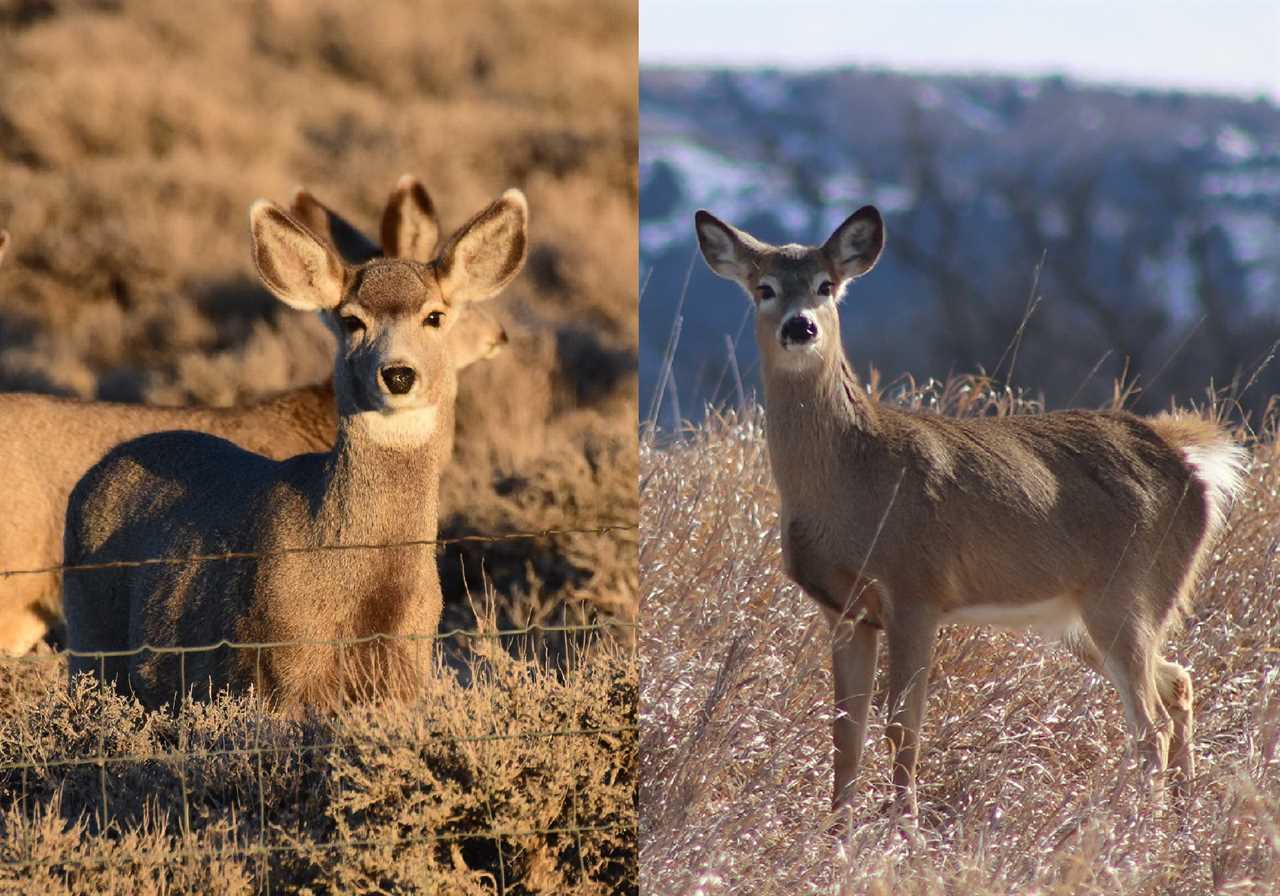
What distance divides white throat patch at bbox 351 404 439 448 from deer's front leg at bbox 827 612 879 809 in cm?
121

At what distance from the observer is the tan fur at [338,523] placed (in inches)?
201

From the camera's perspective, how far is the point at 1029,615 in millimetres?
5316

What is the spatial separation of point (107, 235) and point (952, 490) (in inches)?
373

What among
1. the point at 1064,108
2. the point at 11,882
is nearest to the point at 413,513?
the point at 11,882

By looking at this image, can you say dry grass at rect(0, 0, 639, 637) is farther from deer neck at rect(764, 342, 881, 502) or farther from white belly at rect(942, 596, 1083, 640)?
white belly at rect(942, 596, 1083, 640)

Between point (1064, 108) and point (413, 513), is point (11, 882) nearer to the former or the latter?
point (413, 513)

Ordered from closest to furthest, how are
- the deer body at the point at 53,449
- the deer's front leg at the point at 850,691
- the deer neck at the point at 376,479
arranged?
1. the deer's front leg at the point at 850,691
2. the deer neck at the point at 376,479
3. the deer body at the point at 53,449

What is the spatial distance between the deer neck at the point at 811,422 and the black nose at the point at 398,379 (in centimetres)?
98

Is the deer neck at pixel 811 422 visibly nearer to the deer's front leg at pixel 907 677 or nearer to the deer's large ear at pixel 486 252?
the deer's front leg at pixel 907 677

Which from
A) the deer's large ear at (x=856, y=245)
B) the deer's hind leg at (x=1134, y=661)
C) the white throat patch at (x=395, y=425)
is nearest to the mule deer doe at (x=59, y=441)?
the white throat patch at (x=395, y=425)

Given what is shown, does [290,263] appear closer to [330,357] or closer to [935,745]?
[935,745]

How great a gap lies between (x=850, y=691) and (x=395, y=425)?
4.60ft

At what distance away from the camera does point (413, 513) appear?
5.30 m

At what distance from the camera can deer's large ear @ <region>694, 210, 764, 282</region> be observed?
17.1ft
